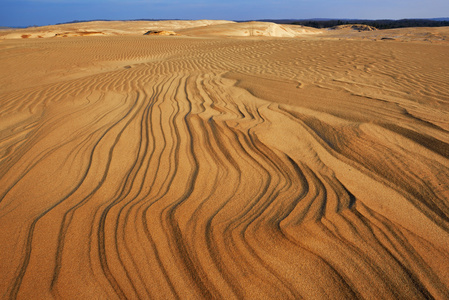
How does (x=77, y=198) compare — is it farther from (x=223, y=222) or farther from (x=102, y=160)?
(x=223, y=222)

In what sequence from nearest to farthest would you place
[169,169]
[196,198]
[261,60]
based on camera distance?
[196,198] < [169,169] < [261,60]

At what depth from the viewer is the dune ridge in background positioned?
149 centimetres

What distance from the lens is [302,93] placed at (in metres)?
4.75

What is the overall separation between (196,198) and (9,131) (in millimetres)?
3459

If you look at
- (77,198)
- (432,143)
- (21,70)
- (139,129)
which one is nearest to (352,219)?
(432,143)

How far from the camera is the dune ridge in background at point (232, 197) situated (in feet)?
4.90

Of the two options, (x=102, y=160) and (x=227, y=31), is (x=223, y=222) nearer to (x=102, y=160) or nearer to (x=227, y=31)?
(x=102, y=160)

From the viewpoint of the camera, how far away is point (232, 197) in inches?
84.2

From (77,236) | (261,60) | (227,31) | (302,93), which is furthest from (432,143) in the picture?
(227,31)

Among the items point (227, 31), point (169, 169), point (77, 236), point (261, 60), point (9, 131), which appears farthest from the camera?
point (227, 31)

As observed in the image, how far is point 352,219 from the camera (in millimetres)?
1820

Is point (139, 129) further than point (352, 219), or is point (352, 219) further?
point (139, 129)

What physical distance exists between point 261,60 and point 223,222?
8022 mm

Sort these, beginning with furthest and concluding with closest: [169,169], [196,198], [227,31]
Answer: [227,31] → [169,169] → [196,198]
